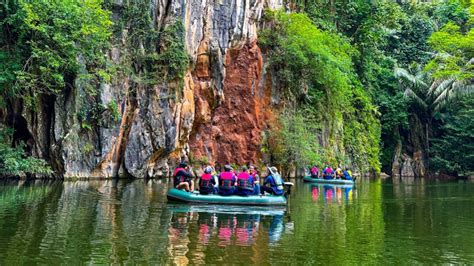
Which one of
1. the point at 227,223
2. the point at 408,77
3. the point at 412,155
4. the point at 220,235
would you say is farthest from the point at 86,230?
the point at 412,155

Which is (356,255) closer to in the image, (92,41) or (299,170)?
(92,41)

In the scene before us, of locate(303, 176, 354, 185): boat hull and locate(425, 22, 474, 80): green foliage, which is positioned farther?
locate(425, 22, 474, 80): green foliage

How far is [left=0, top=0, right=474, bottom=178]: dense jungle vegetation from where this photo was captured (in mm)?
28984

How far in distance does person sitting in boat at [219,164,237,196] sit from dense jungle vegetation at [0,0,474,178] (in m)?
12.9

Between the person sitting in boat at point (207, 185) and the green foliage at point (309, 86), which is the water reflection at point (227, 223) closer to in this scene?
the person sitting in boat at point (207, 185)

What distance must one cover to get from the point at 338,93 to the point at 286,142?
8.82 m

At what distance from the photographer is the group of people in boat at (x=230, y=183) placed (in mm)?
19312

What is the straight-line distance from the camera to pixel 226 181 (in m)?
19.5

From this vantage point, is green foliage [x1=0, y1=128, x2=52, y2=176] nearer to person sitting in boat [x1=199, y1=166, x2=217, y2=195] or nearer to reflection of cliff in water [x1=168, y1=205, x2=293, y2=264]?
person sitting in boat [x1=199, y1=166, x2=217, y2=195]

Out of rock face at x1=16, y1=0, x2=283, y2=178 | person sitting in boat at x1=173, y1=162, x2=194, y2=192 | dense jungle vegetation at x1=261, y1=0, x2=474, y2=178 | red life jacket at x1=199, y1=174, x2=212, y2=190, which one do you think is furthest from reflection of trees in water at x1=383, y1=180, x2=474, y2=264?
dense jungle vegetation at x1=261, y1=0, x2=474, y2=178

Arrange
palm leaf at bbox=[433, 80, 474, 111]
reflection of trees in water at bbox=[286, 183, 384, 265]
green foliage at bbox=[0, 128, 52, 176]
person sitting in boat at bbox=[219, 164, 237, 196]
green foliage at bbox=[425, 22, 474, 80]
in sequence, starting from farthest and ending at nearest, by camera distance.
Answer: palm leaf at bbox=[433, 80, 474, 111], green foliage at bbox=[425, 22, 474, 80], green foliage at bbox=[0, 128, 52, 176], person sitting in boat at bbox=[219, 164, 237, 196], reflection of trees in water at bbox=[286, 183, 384, 265]

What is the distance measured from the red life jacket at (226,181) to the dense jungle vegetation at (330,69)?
12.8m

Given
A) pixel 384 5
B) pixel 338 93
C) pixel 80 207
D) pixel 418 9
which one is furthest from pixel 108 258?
pixel 418 9

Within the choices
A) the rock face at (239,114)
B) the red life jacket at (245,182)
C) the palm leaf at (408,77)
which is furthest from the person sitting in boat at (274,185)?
the palm leaf at (408,77)
